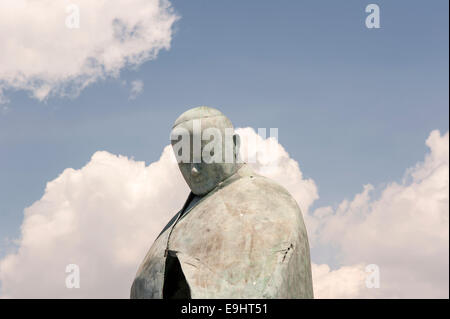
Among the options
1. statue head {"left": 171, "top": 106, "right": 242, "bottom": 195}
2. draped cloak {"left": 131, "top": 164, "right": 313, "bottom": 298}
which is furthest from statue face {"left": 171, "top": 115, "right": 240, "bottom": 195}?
draped cloak {"left": 131, "top": 164, "right": 313, "bottom": 298}

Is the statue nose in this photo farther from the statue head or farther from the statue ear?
the statue ear

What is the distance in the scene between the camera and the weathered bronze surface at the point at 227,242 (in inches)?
401

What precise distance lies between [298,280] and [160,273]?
8.20ft

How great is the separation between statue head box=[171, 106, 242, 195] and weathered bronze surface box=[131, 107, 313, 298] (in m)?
0.02

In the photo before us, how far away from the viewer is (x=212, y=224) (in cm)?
1129

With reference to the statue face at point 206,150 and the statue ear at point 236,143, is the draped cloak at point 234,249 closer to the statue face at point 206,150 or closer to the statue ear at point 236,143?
the statue face at point 206,150

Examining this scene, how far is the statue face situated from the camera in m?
12.1

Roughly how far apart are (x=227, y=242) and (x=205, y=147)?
210 cm

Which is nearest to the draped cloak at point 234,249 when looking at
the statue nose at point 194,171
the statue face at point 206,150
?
the statue face at point 206,150

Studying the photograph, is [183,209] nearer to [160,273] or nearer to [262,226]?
[160,273]
